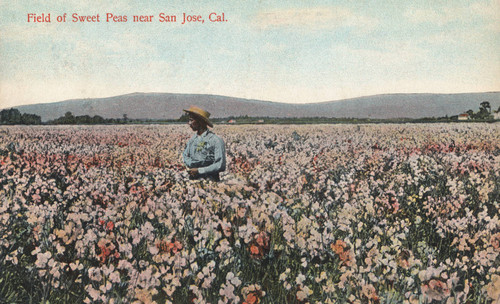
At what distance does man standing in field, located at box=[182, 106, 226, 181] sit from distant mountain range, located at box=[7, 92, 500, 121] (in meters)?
87.5

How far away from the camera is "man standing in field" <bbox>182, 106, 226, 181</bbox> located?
6.65 metres

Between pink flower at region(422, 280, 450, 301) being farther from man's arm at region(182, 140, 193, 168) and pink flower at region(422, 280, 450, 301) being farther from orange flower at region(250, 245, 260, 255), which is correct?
man's arm at region(182, 140, 193, 168)

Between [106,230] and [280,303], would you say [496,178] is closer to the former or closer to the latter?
[280,303]

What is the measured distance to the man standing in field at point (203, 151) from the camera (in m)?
6.65

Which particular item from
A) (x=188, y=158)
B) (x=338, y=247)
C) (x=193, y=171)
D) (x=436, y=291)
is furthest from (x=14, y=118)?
(x=436, y=291)

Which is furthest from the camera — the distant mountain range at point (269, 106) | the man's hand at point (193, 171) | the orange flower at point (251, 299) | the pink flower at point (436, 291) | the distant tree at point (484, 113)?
the distant mountain range at point (269, 106)

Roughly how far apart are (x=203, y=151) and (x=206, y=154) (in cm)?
7

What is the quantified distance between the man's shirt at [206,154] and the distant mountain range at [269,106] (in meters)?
87.4

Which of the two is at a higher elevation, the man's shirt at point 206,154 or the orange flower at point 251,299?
the man's shirt at point 206,154

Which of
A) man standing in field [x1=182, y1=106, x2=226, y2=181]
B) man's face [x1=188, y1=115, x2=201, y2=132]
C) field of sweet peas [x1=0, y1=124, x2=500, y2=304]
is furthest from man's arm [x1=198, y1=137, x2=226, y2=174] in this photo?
field of sweet peas [x1=0, y1=124, x2=500, y2=304]

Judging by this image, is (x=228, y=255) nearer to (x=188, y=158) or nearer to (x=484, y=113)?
(x=188, y=158)

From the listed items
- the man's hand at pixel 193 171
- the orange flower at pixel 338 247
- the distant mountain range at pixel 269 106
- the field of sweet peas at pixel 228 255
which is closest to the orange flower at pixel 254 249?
the field of sweet peas at pixel 228 255

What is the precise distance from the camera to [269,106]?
390 ft

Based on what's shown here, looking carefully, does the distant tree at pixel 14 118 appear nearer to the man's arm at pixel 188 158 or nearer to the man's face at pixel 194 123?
the man's arm at pixel 188 158
